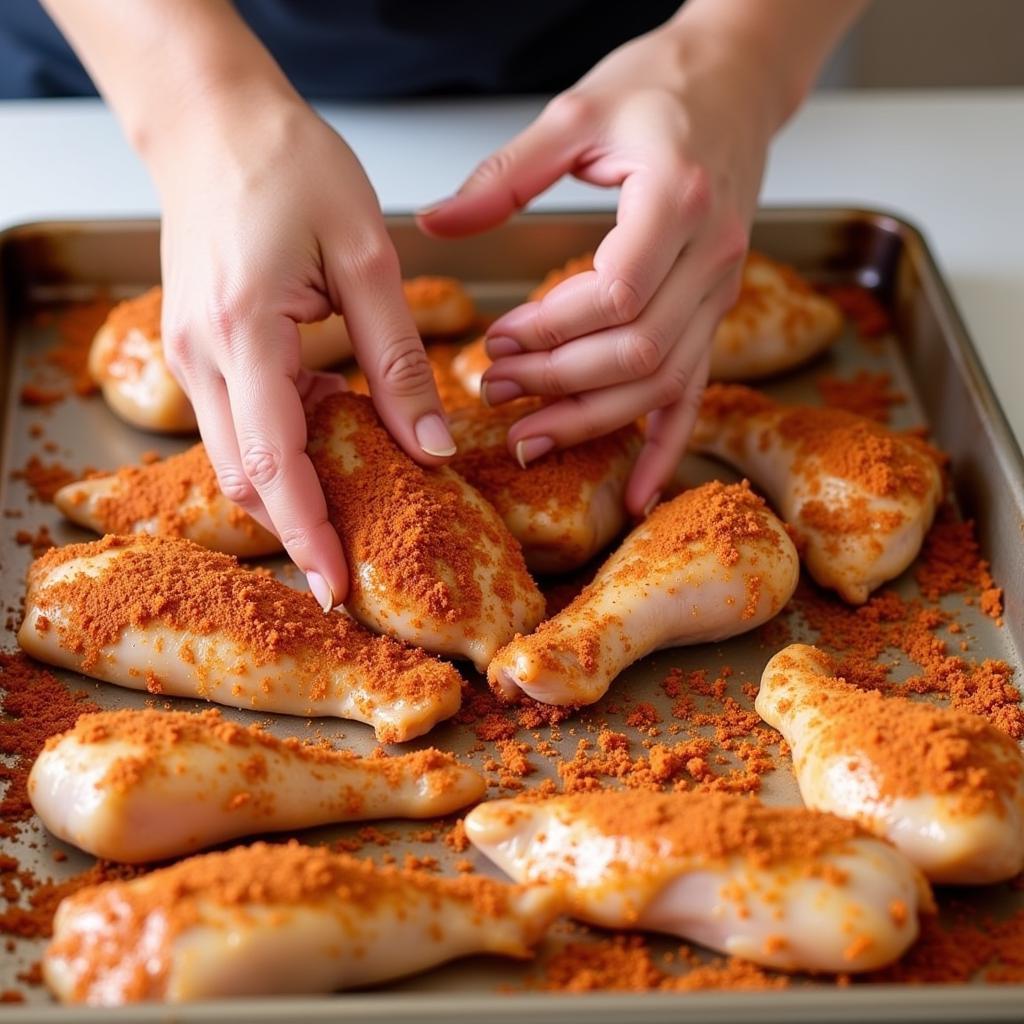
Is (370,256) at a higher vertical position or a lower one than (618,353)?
higher

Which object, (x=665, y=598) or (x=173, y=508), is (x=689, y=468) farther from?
(x=173, y=508)

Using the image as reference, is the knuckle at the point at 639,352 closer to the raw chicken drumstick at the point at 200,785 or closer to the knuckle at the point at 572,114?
the knuckle at the point at 572,114

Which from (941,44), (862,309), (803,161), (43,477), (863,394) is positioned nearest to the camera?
(43,477)

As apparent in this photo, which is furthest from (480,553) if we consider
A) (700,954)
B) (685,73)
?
(685,73)

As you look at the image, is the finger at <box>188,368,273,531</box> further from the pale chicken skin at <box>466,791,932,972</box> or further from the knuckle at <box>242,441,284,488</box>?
the pale chicken skin at <box>466,791,932,972</box>

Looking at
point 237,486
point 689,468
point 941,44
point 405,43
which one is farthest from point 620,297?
point 941,44

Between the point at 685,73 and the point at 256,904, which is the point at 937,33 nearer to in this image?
the point at 685,73

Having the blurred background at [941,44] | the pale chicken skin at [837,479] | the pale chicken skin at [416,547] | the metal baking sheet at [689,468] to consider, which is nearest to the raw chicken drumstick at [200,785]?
the metal baking sheet at [689,468]
